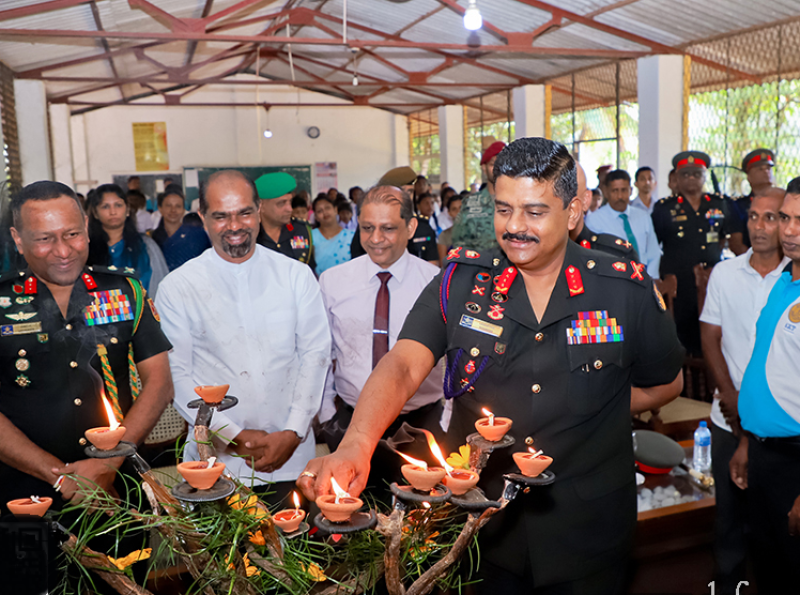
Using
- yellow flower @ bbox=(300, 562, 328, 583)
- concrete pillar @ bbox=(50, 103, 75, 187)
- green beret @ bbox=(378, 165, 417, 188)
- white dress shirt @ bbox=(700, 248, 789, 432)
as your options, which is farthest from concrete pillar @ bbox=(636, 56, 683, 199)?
concrete pillar @ bbox=(50, 103, 75, 187)

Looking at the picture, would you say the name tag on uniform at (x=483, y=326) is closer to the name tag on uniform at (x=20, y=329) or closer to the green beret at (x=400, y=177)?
the name tag on uniform at (x=20, y=329)

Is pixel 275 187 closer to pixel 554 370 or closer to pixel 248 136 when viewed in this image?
pixel 554 370

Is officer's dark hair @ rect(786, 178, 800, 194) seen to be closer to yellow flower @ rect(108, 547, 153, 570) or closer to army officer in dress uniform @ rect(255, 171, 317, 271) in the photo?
yellow flower @ rect(108, 547, 153, 570)

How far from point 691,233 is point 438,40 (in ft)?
23.0

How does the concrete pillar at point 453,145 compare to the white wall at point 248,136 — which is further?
the white wall at point 248,136

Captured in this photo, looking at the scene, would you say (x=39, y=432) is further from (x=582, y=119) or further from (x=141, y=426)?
(x=582, y=119)

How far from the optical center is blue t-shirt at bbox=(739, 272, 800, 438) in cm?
189

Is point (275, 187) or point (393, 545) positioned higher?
point (275, 187)

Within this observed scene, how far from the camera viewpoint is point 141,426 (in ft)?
6.11

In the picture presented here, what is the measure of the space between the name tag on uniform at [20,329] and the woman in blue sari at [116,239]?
5.79ft

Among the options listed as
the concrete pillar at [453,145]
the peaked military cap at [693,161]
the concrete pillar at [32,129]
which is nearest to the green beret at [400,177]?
the peaked military cap at [693,161]

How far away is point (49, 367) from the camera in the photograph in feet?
5.99

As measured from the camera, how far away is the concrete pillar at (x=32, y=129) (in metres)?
9.46

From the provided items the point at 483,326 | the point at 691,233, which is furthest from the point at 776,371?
the point at 691,233
